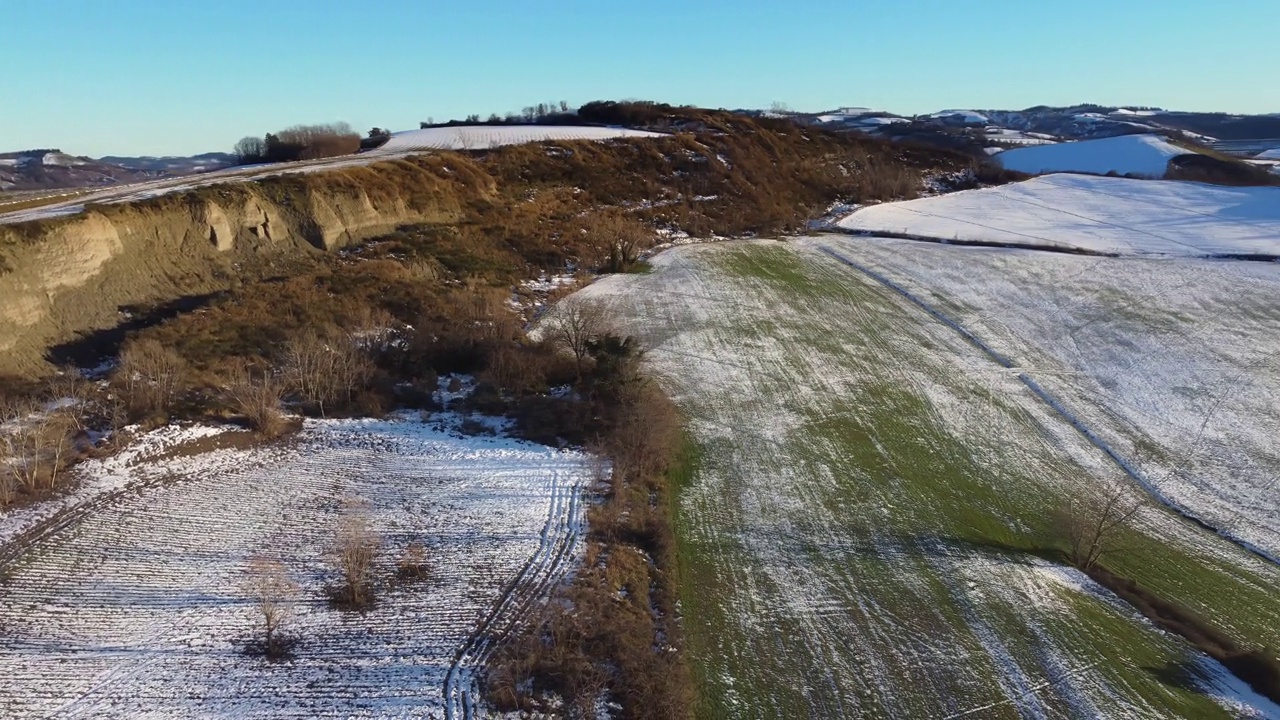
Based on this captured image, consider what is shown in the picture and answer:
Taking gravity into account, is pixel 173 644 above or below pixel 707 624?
above

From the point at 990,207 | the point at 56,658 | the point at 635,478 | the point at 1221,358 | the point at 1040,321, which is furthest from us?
the point at 990,207

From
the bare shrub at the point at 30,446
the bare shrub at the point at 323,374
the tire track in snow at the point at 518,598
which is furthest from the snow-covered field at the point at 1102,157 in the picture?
the bare shrub at the point at 30,446

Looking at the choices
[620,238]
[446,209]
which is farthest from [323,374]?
[620,238]

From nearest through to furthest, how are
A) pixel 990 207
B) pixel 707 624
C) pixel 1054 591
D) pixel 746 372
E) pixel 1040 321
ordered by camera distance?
pixel 707 624, pixel 1054 591, pixel 746 372, pixel 1040 321, pixel 990 207

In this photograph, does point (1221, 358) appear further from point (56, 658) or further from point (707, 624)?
point (56, 658)

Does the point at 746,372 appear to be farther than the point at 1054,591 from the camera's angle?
Yes

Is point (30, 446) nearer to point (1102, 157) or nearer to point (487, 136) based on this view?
point (487, 136)

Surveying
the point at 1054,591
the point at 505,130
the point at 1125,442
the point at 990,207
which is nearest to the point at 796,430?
the point at 1054,591

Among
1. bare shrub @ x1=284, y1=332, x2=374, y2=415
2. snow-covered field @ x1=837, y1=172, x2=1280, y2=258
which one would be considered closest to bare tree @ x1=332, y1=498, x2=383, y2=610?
bare shrub @ x1=284, y1=332, x2=374, y2=415
